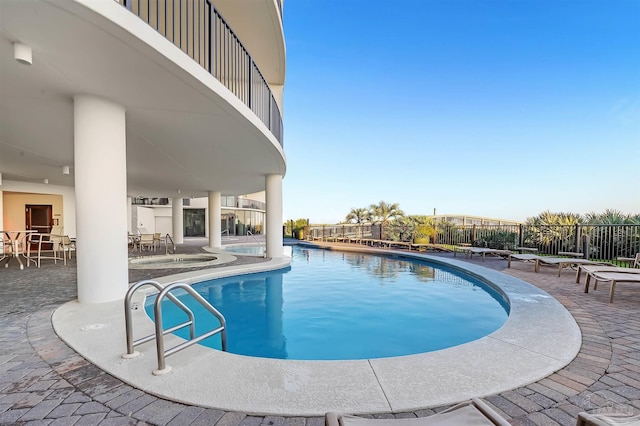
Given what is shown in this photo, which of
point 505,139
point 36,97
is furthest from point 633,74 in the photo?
point 36,97

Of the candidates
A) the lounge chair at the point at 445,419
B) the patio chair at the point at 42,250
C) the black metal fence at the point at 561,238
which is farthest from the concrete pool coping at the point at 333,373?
the black metal fence at the point at 561,238

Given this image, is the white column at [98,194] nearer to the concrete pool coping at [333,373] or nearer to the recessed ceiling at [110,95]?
the recessed ceiling at [110,95]

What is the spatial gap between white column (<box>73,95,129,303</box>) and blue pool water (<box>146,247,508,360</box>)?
42.6 inches

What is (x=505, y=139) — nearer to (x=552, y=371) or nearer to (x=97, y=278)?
(x=552, y=371)

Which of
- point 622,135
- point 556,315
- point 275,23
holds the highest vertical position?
point 275,23

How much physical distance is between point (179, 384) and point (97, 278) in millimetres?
3508

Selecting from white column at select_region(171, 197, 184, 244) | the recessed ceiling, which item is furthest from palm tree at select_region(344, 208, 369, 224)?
the recessed ceiling

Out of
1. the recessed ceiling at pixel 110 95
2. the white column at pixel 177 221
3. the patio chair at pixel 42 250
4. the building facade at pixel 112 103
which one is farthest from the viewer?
the white column at pixel 177 221

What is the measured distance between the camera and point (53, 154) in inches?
326

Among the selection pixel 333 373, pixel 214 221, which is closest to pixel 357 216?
pixel 214 221

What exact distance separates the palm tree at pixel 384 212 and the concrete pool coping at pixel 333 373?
16812mm

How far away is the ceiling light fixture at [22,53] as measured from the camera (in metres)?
3.19

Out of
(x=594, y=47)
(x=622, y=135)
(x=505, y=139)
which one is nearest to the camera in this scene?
(x=594, y=47)

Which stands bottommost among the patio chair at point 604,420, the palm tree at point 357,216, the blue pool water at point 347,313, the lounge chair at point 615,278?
the blue pool water at point 347,313
